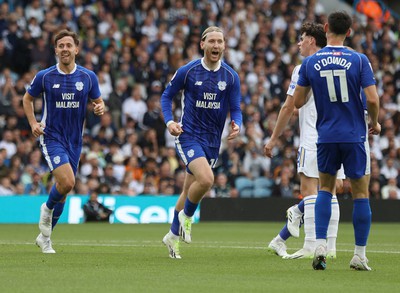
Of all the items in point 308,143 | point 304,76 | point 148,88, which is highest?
point 148,88

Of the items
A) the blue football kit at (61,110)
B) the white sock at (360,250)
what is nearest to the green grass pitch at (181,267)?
the white sock at (360,250)

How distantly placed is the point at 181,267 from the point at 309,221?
6.43 feet

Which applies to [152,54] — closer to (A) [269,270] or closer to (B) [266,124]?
(B) [266,124]

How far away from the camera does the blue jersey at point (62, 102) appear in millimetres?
12945

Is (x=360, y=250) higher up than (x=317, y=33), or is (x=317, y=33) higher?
(x=317, y=33)

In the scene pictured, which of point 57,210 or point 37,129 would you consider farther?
point 57,210

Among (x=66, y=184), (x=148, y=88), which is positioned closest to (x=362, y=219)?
(x=66, y=184)

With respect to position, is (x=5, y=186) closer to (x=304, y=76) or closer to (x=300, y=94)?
(x=300, y=94)

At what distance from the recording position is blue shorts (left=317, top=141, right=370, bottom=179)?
10070 millimetres

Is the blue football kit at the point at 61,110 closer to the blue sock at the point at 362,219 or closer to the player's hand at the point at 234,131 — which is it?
the player's hand at the point at 234,131

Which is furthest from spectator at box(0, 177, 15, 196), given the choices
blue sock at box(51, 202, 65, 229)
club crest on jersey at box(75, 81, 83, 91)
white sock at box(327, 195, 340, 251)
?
white sock at box(327, 195, 340, 251)

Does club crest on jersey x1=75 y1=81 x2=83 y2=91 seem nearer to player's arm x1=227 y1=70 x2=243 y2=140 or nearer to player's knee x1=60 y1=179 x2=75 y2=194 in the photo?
player's knee x1=60 y1=179 x2=75 y2=194

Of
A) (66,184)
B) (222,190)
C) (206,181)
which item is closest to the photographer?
(206,181)

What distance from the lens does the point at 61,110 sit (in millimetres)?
12953
